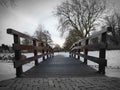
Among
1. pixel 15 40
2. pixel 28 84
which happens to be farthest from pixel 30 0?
pixel 28 84

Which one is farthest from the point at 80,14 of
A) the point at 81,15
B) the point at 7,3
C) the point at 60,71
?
the point at 60,71

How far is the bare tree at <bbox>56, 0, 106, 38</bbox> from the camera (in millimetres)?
23297

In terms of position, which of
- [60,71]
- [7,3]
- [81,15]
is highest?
[81,15]

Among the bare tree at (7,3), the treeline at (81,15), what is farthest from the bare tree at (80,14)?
the bare tree at (7,3)

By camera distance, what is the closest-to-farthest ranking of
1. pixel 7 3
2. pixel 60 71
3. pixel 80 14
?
1. pixel 60 71
2. pixel 7 3
3. pixel 80 14

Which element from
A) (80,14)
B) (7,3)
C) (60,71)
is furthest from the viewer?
(80,14)

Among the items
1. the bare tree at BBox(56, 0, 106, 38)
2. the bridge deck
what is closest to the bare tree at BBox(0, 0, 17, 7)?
the bridge deck

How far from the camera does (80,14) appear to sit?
77.1ft

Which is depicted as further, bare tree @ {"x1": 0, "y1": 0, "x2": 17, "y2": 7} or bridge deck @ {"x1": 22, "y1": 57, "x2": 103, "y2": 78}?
bare tree @ {"x1": 0, "y1": 0, "x2": 17, "y2": 7}

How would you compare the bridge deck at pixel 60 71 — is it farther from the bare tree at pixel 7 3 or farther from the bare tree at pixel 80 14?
the bare tree at pixel 80 14

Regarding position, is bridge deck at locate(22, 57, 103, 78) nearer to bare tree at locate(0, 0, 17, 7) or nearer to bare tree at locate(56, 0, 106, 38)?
bare tree at locate(0, 0, 17, 7)

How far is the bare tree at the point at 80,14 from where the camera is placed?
917 inches

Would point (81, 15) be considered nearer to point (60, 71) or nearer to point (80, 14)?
point (80, 14)

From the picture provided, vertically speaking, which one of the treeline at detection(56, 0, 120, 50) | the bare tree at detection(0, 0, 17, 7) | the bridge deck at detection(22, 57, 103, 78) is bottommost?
the bridge deck at detection(22, 57, 103, 78)
